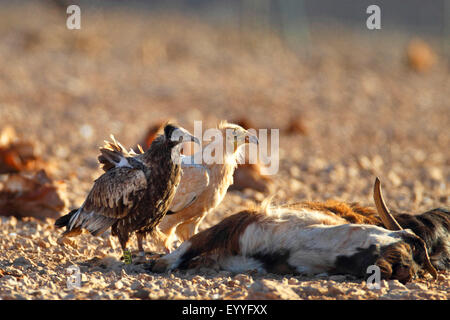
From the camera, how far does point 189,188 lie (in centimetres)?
683

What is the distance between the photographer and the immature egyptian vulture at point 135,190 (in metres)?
6.06

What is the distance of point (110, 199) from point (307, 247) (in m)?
1.64

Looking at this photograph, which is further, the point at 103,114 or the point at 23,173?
the point at 103,114

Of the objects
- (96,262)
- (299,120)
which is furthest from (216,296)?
(299,120)

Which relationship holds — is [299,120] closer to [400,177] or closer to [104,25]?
[400,177]

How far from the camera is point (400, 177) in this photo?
438 inches

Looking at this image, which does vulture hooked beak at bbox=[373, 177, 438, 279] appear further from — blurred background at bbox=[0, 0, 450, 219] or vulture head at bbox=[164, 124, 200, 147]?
blurred background at bbox=[0, 0, 450, 219]

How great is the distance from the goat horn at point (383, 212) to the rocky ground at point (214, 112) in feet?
1.84

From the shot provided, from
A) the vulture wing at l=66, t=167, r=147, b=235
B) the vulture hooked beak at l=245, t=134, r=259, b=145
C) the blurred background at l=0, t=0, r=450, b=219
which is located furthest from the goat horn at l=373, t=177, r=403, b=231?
the blurred background at l=0, t=0, r=450, b=219

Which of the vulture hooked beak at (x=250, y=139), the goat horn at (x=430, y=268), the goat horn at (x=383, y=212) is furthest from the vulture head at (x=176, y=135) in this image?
the goat horn at (x=430, y=268)

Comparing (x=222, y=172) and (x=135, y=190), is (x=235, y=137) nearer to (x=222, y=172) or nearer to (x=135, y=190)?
(x=222, y=172)

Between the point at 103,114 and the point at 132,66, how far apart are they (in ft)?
15.6

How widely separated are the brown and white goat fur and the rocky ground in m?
0.16

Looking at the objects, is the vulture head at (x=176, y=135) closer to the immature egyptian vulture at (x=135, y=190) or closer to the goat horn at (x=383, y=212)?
the immature egyptian vulture at (x=135, y=190)
